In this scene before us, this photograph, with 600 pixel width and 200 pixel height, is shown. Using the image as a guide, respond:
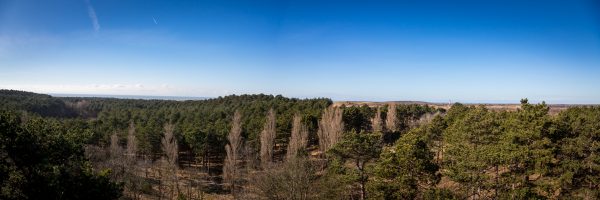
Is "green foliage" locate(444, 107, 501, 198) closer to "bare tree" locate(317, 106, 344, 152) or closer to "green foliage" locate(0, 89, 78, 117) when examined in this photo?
"bare tree" locate(317, 106, 344, 152)

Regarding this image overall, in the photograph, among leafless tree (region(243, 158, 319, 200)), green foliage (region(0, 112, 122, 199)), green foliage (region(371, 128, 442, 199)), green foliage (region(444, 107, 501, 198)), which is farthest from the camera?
leafless tree (region(243, 158, 319, 200))

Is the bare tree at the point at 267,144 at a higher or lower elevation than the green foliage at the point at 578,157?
lower

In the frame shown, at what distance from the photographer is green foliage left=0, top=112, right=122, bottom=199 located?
11.9 metres

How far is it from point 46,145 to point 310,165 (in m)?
17.6

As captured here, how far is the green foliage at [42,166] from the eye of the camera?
1191 centimetres

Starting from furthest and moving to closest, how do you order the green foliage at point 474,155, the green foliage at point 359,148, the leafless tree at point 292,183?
1. the green foliage at point 359,148
2. the leafless tree at point 292,183
3. the green foliage at point 474,155

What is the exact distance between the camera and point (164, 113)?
72.1m

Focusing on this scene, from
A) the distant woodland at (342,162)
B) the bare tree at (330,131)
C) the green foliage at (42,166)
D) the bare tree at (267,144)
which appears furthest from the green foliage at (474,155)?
the bare tree at (267,144)

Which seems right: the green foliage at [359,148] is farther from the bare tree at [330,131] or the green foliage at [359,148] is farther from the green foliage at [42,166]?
the bare tree at [330,131]

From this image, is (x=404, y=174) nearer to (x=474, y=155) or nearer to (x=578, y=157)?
(x=474, y=155)

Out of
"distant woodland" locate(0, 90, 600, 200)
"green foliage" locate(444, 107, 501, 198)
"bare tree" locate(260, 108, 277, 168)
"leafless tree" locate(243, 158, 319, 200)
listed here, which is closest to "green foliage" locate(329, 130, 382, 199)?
"distant woodland" locate(0, 90, 600, 200)

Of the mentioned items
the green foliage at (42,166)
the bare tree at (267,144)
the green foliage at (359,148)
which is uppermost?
the green foliage at (42,166)

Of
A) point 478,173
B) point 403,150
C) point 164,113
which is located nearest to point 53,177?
point 403,150

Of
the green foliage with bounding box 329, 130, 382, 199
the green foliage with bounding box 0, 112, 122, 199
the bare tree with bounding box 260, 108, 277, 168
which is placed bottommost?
the bare tree with bounding box 260, 108, 277, 168
